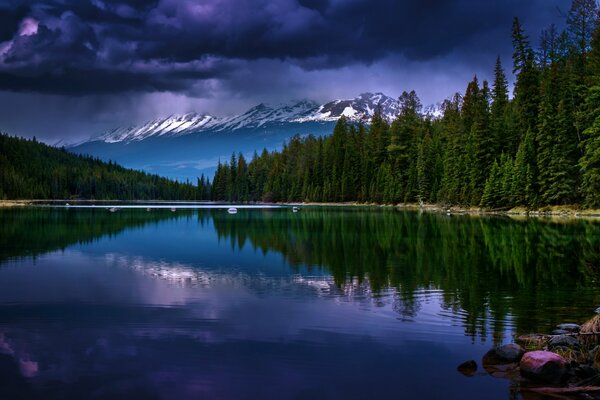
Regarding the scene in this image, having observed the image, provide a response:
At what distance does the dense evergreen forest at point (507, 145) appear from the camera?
225ft

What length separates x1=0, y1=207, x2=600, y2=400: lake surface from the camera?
37.6 feet

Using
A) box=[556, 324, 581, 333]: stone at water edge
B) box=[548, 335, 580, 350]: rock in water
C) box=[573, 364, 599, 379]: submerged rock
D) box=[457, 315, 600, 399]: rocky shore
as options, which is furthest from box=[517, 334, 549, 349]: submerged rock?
box=[573, 364, 599, 379]: submerged rock

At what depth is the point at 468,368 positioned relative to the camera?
473 inches

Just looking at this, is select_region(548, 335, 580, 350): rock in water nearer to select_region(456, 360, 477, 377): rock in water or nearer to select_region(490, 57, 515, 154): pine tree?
select_region(456, 360, 477, 377): rock in water

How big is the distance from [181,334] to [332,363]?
471cm

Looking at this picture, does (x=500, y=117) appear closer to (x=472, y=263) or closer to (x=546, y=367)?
(x=472, y=263)

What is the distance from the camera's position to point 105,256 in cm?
3409

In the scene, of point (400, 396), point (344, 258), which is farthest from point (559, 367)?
point (344, 258)

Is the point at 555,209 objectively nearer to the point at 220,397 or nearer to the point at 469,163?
the point at 469,163

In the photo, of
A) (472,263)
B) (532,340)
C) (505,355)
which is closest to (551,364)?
(505,355)

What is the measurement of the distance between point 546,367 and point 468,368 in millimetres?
1672

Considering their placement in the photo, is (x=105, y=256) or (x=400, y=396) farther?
(x=105, y=256)

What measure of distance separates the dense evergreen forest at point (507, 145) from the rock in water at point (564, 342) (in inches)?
1929

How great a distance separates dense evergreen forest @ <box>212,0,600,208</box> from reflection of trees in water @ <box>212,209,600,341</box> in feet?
67.8
